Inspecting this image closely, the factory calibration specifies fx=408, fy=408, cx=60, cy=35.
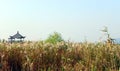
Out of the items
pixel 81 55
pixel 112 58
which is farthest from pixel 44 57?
pixel 112 58

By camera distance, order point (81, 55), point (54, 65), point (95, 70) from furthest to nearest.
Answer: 1. point (81, 55)
2. point (54, 65)
3. point (95, 70)

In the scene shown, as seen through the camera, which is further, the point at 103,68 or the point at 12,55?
the point at 12,55

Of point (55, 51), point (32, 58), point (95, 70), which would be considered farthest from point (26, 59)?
point (95, 70)

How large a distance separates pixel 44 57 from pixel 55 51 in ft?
1.77

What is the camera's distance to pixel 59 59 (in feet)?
27.9

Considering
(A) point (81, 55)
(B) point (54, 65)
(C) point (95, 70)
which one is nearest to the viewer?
(C) point (95, 70)

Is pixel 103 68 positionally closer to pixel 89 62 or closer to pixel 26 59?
pixel 89 62

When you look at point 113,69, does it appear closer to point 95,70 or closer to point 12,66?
point 95,70

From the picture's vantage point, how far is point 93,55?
8586mm

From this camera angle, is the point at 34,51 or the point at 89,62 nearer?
the point at 89,62

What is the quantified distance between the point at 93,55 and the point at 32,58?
1292 mm

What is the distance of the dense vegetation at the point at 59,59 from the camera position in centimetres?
795

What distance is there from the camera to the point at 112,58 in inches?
328

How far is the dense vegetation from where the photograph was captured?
795 centimetres
